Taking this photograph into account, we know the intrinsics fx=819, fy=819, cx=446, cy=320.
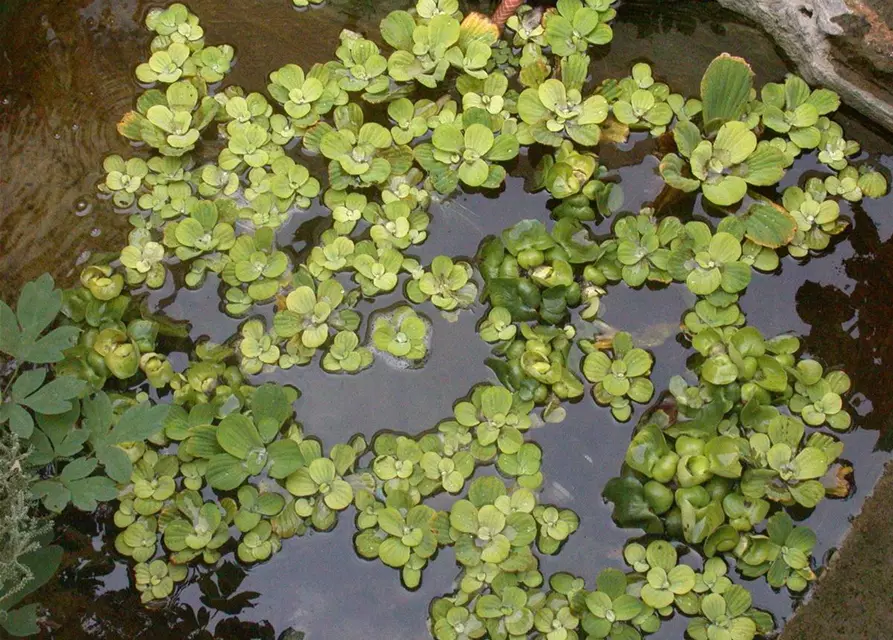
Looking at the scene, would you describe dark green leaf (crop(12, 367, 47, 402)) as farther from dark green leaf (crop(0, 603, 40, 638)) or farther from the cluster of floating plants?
dark green leaf (crop(0, 603, 40, 638))

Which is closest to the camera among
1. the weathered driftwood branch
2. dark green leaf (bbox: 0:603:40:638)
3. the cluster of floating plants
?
dark green leaf (bbox: 0:603:40:638)

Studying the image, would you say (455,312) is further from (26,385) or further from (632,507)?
(26,385)

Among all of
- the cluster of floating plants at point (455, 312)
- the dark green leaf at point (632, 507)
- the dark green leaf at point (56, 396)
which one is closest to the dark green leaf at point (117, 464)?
the cluster of floating plants at point (455, 312)

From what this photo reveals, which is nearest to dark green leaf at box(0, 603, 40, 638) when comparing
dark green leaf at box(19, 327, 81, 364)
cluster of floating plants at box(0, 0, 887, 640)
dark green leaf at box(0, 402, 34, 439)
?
cluster of floating plants at box(0, 0, 887, 640)

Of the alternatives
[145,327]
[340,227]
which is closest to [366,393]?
[340,227]

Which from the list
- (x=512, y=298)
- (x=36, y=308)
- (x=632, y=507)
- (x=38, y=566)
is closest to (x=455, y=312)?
(x=512, y=298)

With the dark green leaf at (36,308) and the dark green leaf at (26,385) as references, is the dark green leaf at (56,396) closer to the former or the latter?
the dark green leaf at (26,385)

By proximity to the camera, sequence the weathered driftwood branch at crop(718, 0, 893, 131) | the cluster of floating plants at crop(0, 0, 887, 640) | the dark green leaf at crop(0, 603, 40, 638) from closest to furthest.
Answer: the dark green leaf at crop(0, 603, 40, 638), the cluster of floating plants at crop(0, 0, 887, 640), the weathered driftwood branch at crop(718, 0, 893, 131)
